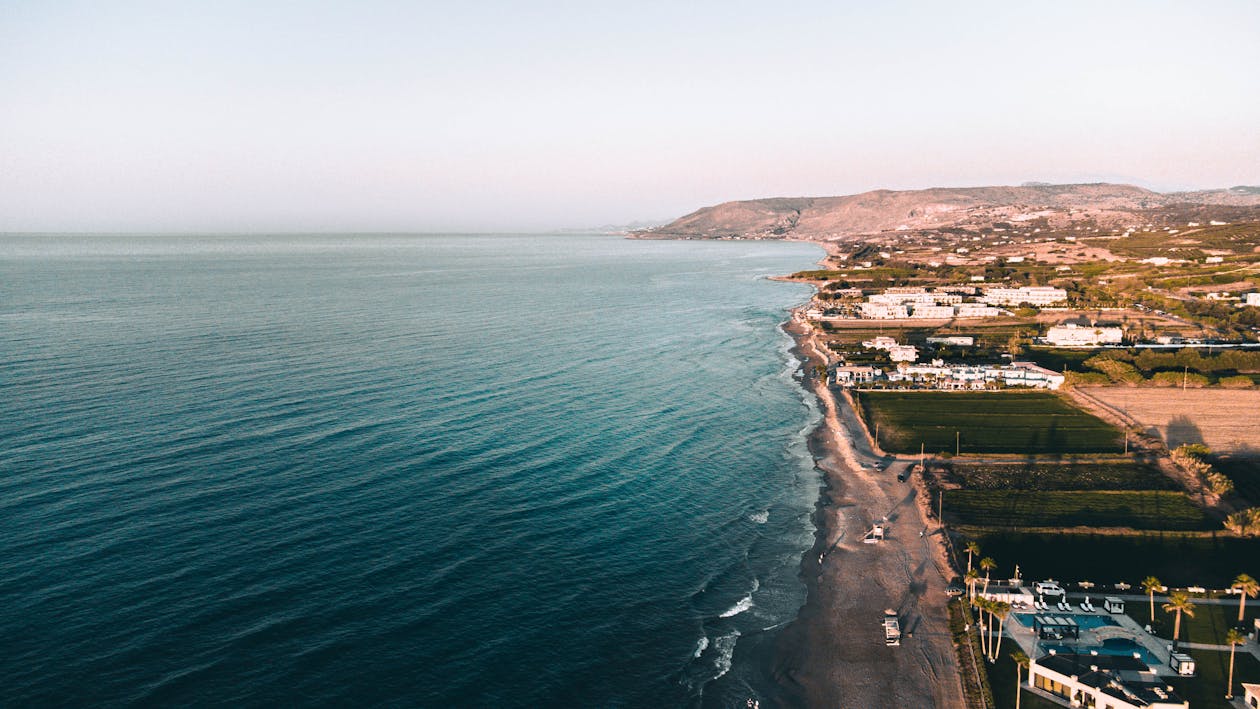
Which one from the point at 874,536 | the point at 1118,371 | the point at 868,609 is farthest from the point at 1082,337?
the point at 868,609

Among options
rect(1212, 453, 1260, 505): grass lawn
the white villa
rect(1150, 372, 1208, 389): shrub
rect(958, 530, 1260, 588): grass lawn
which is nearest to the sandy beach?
rect(958, 530, 1260, 588): grass lawn

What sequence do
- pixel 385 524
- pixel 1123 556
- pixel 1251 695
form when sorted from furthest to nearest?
1. pixel 385 524
2. pixel 1123 556
3. pixel 1251 695

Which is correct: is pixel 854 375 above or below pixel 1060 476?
above

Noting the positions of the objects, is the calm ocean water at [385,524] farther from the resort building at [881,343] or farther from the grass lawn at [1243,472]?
the grass lawn at [1243,472]

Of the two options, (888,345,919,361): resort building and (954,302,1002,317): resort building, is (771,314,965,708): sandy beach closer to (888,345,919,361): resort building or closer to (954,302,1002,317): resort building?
(888,345,919,361): resort building

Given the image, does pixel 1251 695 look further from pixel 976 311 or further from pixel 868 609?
pixel 976 311

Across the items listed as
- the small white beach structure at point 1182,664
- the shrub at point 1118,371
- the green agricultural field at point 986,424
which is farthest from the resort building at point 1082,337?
the small white beach structure at point 1182,664

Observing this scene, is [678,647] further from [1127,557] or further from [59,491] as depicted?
[59,491]
